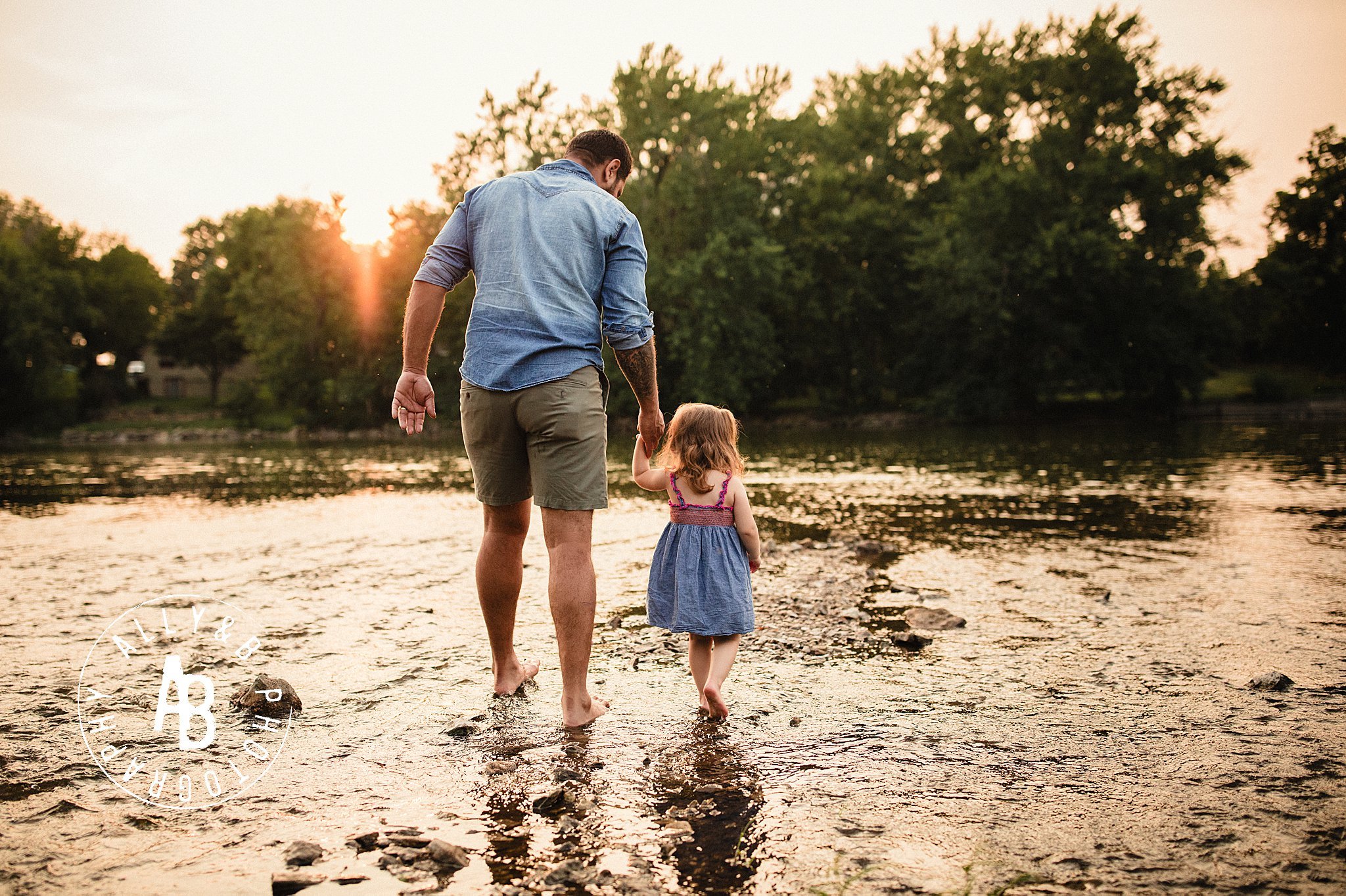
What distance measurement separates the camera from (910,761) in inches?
117

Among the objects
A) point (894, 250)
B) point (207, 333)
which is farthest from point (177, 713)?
point (207, 333)

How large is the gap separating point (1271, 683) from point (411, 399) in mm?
3472

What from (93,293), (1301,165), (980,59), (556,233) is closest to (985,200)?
(980,59)

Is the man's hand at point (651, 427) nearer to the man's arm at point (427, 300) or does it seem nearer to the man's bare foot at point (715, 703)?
the man's arm at point (427, 300)

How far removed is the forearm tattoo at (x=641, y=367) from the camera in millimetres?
3545

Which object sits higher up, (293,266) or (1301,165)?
(1301,165)

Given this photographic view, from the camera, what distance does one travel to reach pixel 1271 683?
3658 mm

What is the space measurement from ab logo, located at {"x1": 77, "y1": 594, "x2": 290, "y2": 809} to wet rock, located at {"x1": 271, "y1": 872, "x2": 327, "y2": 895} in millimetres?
650

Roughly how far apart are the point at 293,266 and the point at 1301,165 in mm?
52227

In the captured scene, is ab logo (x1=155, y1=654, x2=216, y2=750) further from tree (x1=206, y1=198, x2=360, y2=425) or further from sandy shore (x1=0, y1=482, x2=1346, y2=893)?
tree (x1=206, y1=198, x2=360, y2=425)

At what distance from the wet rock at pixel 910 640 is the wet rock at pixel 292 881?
2942 mm

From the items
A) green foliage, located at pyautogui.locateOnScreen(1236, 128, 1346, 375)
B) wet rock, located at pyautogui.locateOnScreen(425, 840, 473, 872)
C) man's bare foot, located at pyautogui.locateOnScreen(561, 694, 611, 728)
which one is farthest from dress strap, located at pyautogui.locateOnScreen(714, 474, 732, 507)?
green foliage, located at pyautogui.locateOnScreen(1236, 128, 1346, 375)

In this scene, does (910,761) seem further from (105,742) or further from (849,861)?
(105,742)

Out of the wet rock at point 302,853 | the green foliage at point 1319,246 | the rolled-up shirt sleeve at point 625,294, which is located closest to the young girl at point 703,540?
the rolled-up shirt sleeve at point 625,294
